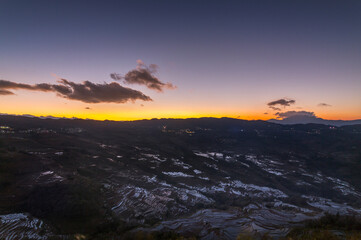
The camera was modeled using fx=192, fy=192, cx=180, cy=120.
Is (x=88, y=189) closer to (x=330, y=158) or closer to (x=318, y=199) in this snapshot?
(x=318, y=199)

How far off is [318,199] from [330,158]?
3690cm

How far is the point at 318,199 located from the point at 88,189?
28.0m

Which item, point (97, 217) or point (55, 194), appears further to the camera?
point (55, 194)

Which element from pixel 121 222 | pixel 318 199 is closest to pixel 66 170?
pixel 121 222

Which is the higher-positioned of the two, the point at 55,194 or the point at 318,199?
the point at 55,194

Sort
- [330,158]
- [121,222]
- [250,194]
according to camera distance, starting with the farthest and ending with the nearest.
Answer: [330,158]
[250,194]
[121,222]

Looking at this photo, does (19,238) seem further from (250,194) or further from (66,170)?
(250,194)

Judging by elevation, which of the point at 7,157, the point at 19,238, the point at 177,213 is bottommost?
the point at 177,213

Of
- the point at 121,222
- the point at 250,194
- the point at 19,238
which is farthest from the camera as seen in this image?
the point at 250,194

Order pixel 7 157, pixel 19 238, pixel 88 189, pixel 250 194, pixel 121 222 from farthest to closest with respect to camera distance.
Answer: pixel 7 157 → pixel 250 194 → pixel 88 189 → pixel 121 222 → pixel 19 238

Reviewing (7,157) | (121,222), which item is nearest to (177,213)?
(121,222)

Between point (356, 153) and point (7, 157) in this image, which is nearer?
point (7, 157)

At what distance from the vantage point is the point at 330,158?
53.2m

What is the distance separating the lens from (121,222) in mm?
14391
